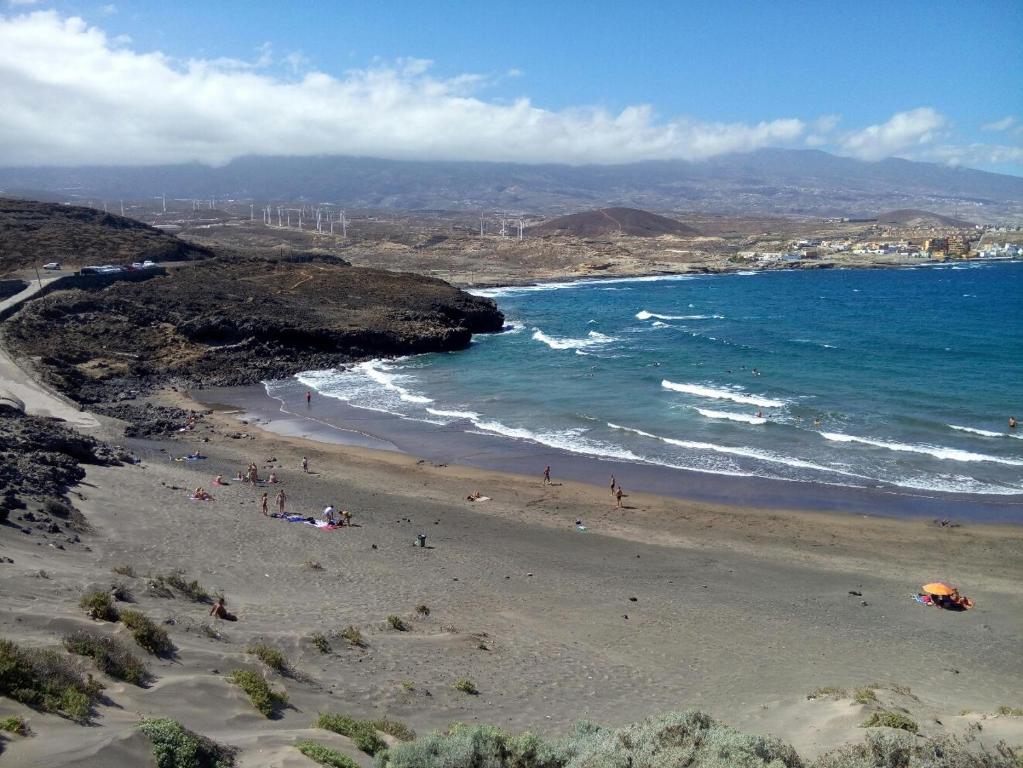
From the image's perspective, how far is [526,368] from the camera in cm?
4441

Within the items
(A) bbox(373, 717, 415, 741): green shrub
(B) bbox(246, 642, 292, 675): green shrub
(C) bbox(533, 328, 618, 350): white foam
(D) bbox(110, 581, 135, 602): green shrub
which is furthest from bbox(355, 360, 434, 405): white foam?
(A) bbox(373, 717, 415, 741): green shrub

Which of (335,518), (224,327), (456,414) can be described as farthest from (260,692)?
(224,327)

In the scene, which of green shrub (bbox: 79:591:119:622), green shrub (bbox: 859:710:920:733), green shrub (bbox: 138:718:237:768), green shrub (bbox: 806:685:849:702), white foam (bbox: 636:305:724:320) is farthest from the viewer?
white foam (bbox: 636:305:724:320)

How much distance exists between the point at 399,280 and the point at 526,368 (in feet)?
79.5

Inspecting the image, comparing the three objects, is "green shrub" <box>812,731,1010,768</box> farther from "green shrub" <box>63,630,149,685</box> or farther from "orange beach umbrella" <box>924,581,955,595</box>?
"orange beach umbrella" <box>924,581,955,595</box>

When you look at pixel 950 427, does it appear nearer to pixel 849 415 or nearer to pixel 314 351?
pixel 849 415

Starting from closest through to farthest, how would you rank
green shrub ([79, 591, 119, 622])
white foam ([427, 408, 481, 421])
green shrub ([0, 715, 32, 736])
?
green shrub ([0, 715, 32, 736]) → green shrub ([79, 591, 119, 622]) → white foam ([427, 408, 481, 421])

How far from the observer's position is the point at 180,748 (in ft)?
22.0

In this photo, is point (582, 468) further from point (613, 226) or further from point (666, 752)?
point (613, 226)

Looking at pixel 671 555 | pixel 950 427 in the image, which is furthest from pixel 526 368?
pixel 671 555

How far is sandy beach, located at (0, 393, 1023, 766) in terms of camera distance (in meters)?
9.74

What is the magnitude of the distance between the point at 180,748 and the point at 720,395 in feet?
106

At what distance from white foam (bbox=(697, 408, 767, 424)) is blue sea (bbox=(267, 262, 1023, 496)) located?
8cm

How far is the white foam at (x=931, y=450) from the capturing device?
26453 mm
